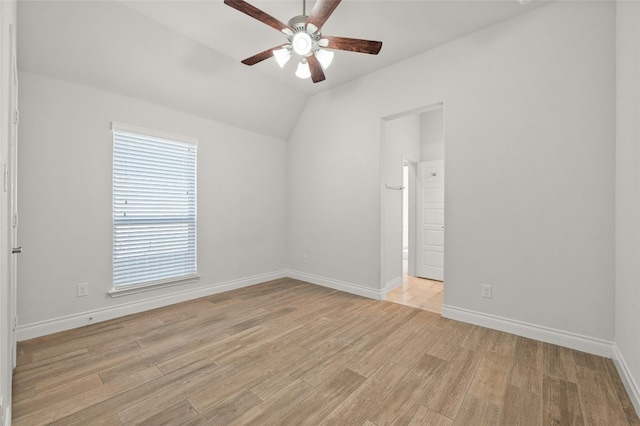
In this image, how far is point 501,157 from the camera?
2.73 meters

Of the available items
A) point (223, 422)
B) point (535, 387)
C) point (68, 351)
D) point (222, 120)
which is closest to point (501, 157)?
point (535, 387)

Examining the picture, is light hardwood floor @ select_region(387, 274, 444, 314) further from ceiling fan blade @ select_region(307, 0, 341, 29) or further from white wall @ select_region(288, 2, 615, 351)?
ceiling fan blade @ select_region(307, 0, 341, 29)

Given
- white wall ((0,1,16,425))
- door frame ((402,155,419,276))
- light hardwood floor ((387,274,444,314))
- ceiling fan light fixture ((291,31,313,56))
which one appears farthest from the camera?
door frame ((402,155,419,276))

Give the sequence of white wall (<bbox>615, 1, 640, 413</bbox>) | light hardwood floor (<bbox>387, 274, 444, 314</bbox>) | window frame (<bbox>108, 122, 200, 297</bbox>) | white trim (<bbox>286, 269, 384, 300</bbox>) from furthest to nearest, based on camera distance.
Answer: white trim (<bbox>286, 269, 384, 300</bbox>)
light hardwood floor (<bbox>387, 274, 444, 314</bbox>)
window frame (<bbox>108, 122, 200, 297</bbox>)
white wall (<bbox>615, 1, 640, 413</bbox>)

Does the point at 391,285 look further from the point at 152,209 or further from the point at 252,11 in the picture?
the point at 252,11

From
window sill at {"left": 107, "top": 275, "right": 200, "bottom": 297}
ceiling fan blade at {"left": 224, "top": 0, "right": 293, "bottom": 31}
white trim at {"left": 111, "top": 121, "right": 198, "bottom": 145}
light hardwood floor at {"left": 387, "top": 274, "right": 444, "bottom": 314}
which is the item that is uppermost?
ceiling fan blade at {"left": 224, "top": 0, "right": 293, "bottom": 31}

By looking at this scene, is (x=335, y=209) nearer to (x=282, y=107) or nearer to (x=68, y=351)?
(x=282, y=107)

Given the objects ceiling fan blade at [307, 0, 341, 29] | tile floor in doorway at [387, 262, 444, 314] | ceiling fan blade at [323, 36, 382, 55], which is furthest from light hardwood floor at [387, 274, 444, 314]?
ceiling fan blade at [307, 0, 341, 29]

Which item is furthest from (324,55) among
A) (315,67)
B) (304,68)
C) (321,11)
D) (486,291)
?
(486,291)

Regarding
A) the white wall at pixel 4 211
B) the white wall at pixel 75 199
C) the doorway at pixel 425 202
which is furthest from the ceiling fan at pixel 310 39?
the doorway at pixel 425 202

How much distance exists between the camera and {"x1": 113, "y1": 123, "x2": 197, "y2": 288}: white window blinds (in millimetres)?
3078

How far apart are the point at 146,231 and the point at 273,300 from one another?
67.7 inches

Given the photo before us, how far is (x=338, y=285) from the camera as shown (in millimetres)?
4082

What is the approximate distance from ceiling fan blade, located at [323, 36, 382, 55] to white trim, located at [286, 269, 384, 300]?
2750mm
